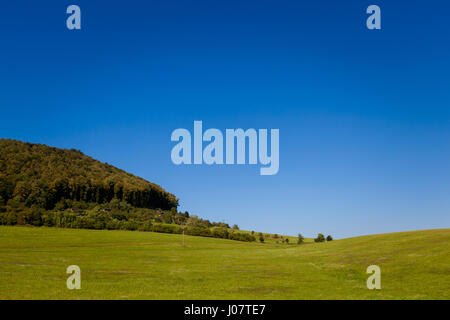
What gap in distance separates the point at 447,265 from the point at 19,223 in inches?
5480
